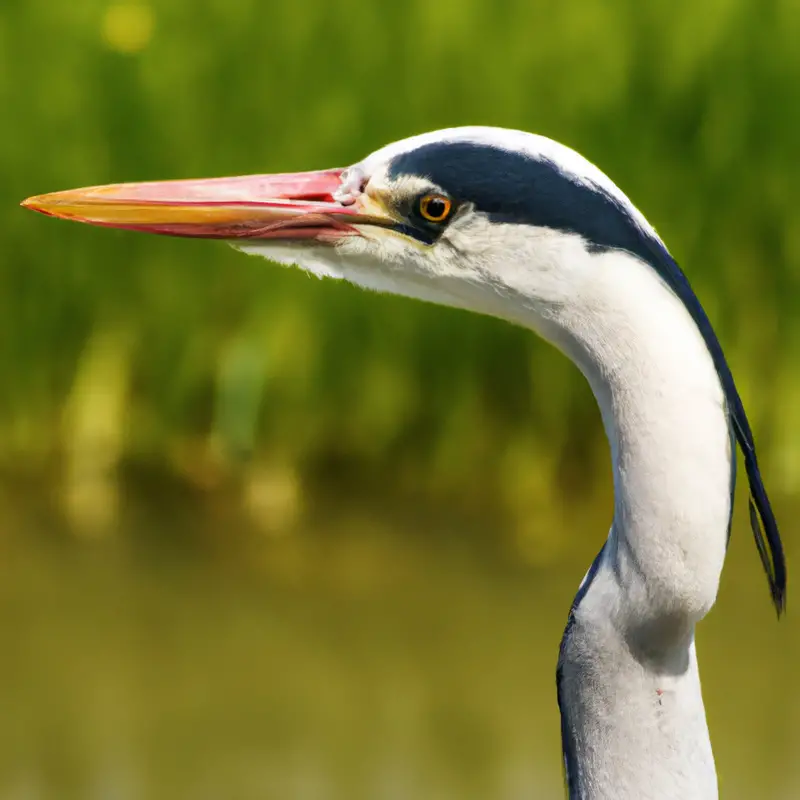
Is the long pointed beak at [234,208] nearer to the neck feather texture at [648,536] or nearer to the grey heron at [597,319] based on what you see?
the grey heron at [597,319]

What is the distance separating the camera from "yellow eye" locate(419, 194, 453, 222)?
4.41 feet

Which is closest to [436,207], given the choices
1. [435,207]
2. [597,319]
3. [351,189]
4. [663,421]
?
[435,207]

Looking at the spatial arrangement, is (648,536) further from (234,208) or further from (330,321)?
(330,321)

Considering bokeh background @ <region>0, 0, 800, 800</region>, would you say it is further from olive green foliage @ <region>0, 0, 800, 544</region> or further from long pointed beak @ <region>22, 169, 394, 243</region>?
long pointed beak @ <region>22, 169, 394, 243</region>

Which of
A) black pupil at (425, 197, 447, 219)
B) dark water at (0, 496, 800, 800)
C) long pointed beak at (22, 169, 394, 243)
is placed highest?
black pupil at (425, 197, 447, 219)

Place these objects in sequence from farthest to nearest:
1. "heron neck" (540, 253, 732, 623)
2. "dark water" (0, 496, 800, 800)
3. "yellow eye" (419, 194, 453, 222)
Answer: "dark water" (0, 496, 800, 800), "yellow eye" (419, 194, 453, 222), "heron neck" (540, 253, 732, 623)

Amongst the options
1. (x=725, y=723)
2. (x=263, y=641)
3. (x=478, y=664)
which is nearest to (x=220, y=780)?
(x=263, y=641)

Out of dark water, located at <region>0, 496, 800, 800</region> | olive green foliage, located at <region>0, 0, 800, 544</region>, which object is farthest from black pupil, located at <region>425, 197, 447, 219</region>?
olive green foliage, located at <region>0, 0, 800, 544</region>

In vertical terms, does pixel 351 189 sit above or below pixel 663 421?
above

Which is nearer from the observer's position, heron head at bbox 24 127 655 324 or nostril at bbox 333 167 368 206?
heron head at bbox 24 127 655 324

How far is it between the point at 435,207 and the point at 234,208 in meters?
0.23

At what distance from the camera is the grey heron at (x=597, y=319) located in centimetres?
123

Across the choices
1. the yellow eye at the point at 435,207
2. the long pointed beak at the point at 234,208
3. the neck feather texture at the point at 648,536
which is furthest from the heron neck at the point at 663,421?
the long pointed beak at the point at 234,208

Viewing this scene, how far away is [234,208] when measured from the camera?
1.42 meters
